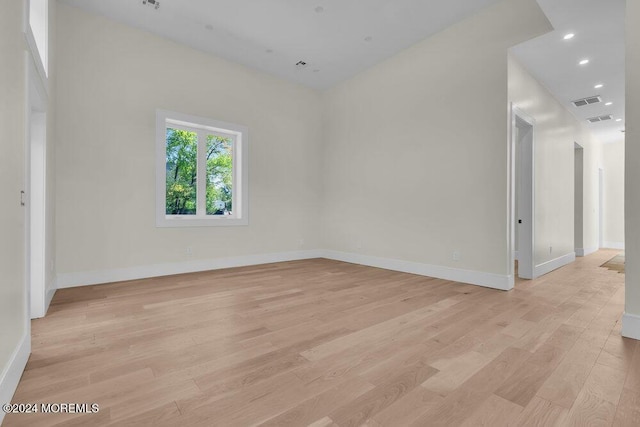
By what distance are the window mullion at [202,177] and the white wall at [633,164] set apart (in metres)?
4.93

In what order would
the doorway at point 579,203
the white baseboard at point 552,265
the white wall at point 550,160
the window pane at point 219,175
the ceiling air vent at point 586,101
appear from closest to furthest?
Answer: the white wall at point 550,160 → the white baseboard at point 552,265 → the window pane at point 219,175 → the ceiling air vent at point 586,101 → the doorway at point 579,203

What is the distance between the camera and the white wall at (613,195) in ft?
26.5

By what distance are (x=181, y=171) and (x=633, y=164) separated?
5139mm

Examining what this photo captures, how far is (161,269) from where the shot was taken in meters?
4.31

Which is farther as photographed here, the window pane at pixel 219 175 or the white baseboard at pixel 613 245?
the white baseboard at pixel 613 245

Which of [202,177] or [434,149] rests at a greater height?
[434,149]

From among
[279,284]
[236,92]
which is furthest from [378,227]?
[236,92]

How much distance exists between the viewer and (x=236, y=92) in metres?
5.11

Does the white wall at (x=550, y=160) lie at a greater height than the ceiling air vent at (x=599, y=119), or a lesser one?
lesser

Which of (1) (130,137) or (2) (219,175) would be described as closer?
(1) (130,137)

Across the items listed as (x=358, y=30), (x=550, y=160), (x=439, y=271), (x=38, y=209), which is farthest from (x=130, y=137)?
(x=550, y=160)

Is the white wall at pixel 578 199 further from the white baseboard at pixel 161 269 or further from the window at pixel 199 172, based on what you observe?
the window at pixel 199 172

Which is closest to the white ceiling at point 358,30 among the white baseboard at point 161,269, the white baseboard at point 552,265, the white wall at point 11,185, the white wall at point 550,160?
the white wall at point 550,160

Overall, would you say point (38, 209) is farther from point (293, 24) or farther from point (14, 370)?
point (293, 24)
